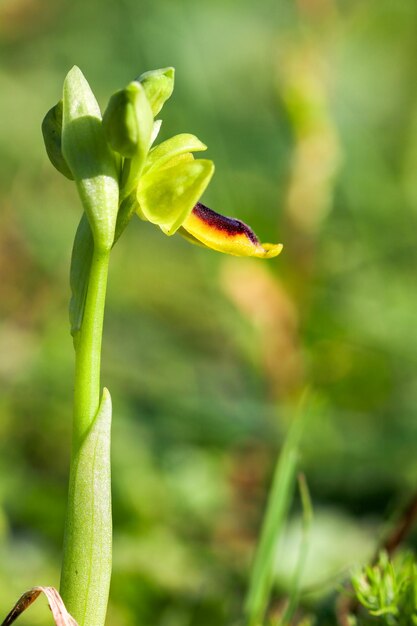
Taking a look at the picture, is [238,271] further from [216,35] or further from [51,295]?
[216,35]

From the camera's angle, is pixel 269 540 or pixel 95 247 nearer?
pixel 95 247

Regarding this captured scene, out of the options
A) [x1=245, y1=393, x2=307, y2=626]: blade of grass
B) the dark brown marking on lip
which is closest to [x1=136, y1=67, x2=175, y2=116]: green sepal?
the dark brown marking on lip

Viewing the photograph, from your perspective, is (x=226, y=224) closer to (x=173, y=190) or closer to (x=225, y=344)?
(x=173, y=190)

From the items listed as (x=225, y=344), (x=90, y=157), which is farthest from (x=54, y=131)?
(x=225, y=344)

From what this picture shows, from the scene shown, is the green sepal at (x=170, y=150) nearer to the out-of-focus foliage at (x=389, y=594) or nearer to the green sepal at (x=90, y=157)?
the green sepal at (x=90, y=157)

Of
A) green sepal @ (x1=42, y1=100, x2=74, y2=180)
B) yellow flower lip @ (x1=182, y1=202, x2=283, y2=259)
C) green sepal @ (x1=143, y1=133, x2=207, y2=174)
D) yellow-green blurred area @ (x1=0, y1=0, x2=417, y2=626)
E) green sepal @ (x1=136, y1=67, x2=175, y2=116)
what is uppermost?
green sepal @ (x1=136, y1=67, x2=175, y2=116)

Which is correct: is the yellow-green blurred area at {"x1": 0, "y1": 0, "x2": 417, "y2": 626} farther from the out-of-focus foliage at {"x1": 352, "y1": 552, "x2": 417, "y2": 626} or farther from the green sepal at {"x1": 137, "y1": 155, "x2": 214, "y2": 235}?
the green sepal at {"x1": 137, "y1": 155, "x2": 214, "y2": 235}
